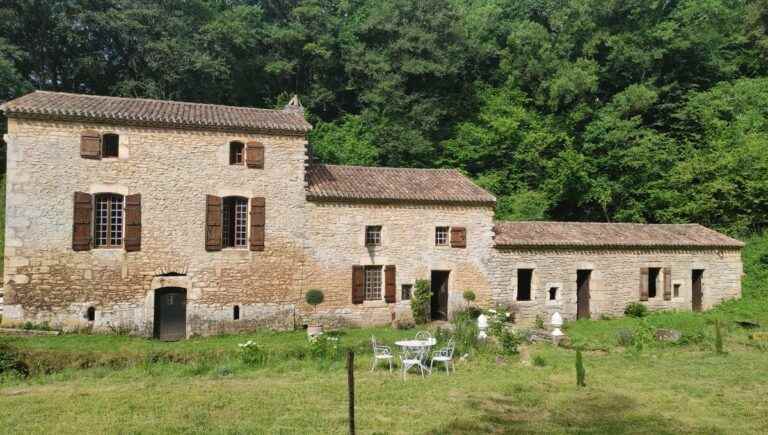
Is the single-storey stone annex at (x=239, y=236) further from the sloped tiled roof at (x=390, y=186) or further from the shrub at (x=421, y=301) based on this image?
the shrub at (x=421, y=301)

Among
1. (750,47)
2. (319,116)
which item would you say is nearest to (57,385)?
(319,116)

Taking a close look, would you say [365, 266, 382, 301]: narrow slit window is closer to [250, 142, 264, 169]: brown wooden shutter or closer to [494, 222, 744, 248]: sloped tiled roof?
[494, 222, 744, 248]: sloped tiled roof

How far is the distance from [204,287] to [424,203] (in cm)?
820

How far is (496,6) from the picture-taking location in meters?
37.7

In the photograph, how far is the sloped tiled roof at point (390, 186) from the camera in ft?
59.3

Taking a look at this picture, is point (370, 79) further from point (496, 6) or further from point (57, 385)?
point (57, 385)

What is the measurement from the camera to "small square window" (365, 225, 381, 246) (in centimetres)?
1841

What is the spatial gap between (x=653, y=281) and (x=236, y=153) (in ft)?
58.5

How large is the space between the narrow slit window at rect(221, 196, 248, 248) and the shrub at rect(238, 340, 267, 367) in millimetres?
5221

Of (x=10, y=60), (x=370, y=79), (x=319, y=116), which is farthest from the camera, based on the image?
(x=319, y=116)

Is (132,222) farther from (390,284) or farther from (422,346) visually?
(422,346)

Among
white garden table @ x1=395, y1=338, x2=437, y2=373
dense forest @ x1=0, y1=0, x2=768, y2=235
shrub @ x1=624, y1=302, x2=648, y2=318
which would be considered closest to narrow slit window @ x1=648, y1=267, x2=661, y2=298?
shrub @ x1=624, y1=302, x2=648, y2=318

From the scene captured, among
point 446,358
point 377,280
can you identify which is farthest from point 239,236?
point 446,358

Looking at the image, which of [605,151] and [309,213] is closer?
[309,213]
